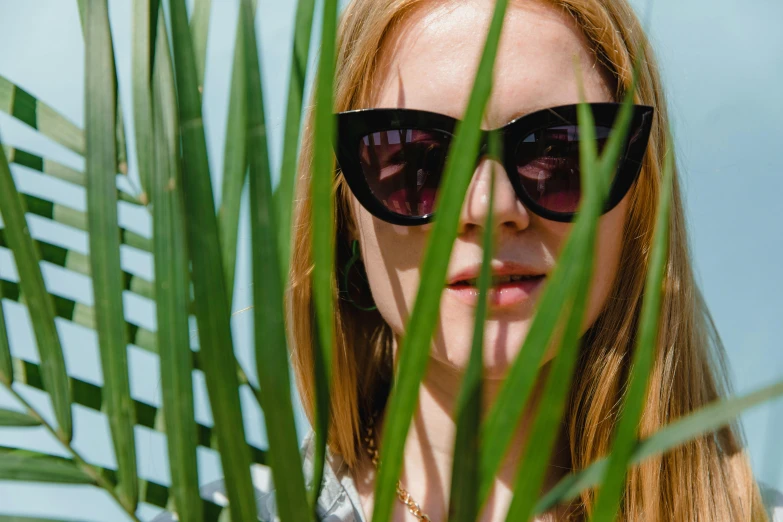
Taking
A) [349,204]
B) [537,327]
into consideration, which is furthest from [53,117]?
[349,204]

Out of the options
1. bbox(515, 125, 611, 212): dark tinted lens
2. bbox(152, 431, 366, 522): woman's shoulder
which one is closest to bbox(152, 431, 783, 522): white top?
bbox(152, 431, 366, 522): woman's shoulder

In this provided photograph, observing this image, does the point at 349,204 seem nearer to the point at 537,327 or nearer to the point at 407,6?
the point at 407,6

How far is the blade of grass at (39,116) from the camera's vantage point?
72 cm

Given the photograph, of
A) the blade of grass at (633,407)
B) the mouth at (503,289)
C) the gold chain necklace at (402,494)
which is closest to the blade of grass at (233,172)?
the blade of grass at (633,407)

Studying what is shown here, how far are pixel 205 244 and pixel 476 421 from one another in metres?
0.15

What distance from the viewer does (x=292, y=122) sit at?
1.73 feet

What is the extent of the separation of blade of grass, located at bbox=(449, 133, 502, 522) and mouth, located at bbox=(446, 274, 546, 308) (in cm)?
68

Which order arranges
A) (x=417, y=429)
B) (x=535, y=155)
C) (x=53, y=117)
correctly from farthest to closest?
(x=417, y=429) < (x=535, y=155) < (x=53, y=117)

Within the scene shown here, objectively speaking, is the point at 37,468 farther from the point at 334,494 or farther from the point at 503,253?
the point at 334,494

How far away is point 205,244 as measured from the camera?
394 millimetres

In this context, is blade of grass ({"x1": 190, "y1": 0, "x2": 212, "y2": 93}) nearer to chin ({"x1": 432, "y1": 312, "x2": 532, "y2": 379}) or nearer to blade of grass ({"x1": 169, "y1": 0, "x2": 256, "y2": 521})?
blade of grass ({"x1": 169, "y1": 0, "x2": 256, "y2": 521})

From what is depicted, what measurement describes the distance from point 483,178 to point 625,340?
0.49 meters

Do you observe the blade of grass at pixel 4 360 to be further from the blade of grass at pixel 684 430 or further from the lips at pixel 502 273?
the lips at pixel 502 273

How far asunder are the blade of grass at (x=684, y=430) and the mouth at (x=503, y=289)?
658mm
